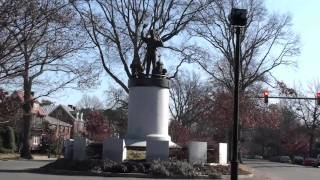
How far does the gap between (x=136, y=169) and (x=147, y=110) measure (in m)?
4.93

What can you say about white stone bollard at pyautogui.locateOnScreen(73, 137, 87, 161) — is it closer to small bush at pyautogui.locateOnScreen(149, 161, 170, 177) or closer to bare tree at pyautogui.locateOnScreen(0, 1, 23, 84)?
small bush at pyautogui.locateOnScreen(149, 161, 170, 177)

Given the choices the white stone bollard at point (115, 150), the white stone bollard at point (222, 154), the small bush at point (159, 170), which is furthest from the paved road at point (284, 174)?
the white stone bollard at point (115, 150)

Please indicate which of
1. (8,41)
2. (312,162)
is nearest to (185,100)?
(312,162)

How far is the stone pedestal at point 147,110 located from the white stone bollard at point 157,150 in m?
1.97

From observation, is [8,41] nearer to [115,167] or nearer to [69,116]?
[115,167]

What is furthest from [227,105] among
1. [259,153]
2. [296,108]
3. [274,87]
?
[259,153]

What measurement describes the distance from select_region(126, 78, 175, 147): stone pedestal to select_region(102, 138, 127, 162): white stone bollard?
73.0 inches

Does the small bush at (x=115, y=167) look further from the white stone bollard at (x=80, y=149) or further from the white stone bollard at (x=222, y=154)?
the white stone bollard at (x=222, y=154)

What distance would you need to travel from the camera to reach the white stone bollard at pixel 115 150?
30953 mm

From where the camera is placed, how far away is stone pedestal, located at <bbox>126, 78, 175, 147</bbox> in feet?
109

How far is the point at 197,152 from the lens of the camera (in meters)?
32.4

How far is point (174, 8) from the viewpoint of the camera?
5422 centimetres

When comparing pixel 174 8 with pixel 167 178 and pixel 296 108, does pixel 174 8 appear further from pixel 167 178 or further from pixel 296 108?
pixel 296 108

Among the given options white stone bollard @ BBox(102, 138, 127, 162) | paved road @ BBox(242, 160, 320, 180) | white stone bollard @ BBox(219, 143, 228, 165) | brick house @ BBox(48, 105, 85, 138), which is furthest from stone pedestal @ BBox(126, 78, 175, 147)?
brick house @ BBox(48, 105, 85, 138)
